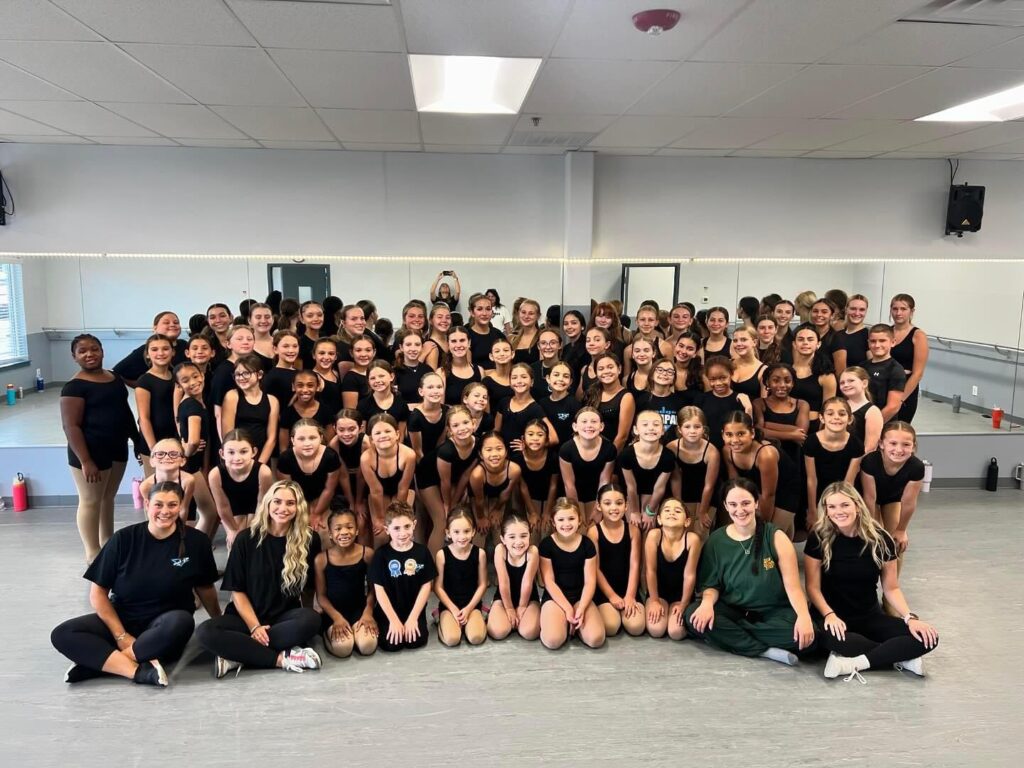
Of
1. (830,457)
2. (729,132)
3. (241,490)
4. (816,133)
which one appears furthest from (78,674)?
(816,133)

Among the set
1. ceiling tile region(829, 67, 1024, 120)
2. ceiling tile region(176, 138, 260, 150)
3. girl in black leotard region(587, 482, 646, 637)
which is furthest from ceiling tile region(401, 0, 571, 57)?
ceiling tile region(176, 138, 260, 150)

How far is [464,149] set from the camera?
236 inches

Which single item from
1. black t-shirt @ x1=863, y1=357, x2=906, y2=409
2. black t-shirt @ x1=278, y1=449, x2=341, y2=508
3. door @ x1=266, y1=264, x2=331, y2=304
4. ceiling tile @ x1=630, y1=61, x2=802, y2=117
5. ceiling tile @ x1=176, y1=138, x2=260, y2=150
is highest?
ceiling tile @ x1=176, y1=138, x2=260, y2=150

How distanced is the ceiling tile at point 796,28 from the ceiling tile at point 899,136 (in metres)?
2.22

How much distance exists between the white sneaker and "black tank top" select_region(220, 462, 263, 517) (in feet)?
10.3

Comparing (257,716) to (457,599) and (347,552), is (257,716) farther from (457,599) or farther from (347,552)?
(457,599)

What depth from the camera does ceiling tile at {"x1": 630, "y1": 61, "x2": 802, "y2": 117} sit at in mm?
3562

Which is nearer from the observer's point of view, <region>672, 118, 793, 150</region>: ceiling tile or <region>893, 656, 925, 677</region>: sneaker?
<region>893, 656, 925, 677</region>: sneaker

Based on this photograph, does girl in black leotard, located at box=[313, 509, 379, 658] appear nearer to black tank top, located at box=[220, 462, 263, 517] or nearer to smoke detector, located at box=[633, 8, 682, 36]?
black tank top, located at box=[220, 462, 263, 517]

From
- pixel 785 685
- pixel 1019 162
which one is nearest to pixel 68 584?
pixel 785 685

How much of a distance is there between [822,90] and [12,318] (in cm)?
736

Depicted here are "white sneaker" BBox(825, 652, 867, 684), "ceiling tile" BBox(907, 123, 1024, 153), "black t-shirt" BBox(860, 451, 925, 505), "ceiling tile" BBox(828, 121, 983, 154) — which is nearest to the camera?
"white sneaker" BBox(825, 652, 867, 684)

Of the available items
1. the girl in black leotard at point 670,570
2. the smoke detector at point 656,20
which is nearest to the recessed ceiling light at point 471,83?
the smoke detector at point 656,20

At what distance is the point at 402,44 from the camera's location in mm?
3223
